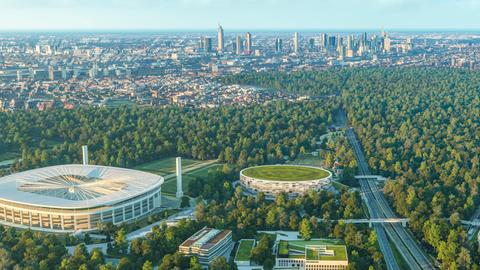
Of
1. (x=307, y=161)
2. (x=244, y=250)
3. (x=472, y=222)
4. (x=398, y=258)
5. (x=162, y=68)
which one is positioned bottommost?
(x=398, y=258)

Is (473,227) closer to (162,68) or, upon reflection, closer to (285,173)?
(285,173)

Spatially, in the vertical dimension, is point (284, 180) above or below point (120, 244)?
above

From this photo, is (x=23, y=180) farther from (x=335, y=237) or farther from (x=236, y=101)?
(x=236, y=101)

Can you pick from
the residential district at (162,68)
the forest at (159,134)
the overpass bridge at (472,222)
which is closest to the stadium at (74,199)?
the forest at (159,134)

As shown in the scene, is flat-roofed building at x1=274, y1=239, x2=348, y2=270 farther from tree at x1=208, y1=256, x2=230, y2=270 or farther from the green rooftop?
tree at x1=208, y1=256, x2=230, y2=270

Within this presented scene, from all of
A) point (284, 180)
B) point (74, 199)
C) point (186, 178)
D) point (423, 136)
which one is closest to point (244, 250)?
point (74, 199)

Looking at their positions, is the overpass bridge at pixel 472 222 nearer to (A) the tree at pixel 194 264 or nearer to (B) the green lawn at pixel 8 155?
(A) the tree at pixel 194 264
